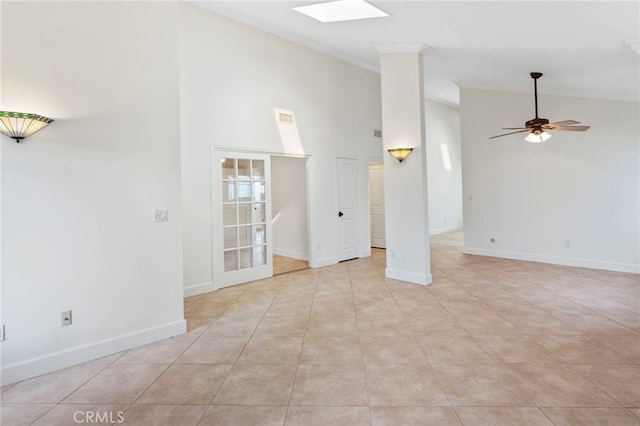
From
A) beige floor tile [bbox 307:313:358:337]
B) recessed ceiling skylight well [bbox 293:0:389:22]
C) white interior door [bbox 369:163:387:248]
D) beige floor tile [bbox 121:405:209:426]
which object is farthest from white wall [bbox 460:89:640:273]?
beige floor tile [bbox 121:405:209:426]

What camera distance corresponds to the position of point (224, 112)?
15.5 ft

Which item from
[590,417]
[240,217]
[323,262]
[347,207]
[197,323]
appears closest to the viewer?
[590,417]

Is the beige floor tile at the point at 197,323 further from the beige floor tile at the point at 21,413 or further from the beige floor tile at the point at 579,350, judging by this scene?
the beige floor tile at the point at 579,350

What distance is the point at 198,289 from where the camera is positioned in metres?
4.51

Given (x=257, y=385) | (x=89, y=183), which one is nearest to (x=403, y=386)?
(x=257, y=385)

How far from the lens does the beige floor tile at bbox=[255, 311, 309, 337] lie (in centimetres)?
321

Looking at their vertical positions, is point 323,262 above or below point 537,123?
below

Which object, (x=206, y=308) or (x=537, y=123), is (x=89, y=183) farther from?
(x=537, y=123)

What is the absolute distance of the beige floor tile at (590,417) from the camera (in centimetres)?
186

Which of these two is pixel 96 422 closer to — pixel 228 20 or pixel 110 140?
pixel 110 140

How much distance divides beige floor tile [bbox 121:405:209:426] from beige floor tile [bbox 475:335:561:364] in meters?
2.26

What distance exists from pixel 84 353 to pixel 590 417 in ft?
11.8

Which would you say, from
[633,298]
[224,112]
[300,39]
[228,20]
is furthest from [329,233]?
[633,298]

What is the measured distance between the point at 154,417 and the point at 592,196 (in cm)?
672
